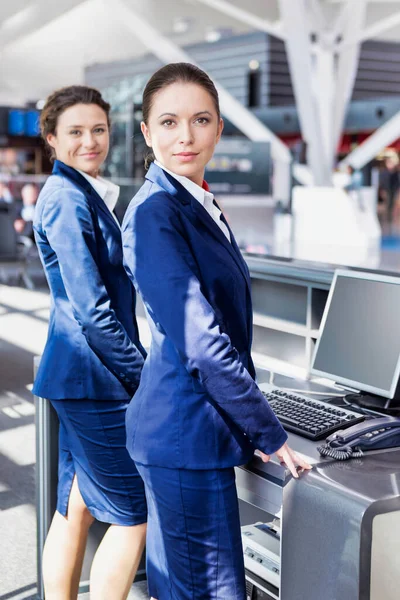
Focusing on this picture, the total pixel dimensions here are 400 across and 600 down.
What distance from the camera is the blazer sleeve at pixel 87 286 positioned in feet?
6.46

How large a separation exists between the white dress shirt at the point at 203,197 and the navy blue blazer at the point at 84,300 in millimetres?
456

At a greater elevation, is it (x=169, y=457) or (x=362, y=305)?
(x=362, y=305)

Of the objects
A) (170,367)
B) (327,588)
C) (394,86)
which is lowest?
(327,588)

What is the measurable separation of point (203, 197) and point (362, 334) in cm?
76

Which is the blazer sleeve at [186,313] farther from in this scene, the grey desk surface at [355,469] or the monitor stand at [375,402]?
the monitor stand at [375,402]

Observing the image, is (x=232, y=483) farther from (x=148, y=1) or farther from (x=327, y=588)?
(x=148, y=1)

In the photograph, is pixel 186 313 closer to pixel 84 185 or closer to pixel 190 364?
pixel 190 364

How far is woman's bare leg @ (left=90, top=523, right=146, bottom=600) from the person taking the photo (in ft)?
6.73

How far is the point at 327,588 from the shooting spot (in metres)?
1.56

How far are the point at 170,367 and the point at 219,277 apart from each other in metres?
0.19

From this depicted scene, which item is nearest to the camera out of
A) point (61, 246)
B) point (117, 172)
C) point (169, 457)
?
point (169, 457)

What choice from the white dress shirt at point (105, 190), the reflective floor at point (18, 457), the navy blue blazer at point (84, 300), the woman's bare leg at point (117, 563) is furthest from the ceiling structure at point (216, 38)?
the woman's bare leg at point (117, 563)

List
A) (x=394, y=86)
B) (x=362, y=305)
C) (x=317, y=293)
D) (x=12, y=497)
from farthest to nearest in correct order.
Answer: (x=394, y=86) → (x=12, y=497) → (x=317, y=293) → (x=362, y=305)

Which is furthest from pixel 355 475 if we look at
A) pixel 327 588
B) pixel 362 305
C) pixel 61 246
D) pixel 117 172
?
pixel 117 172
